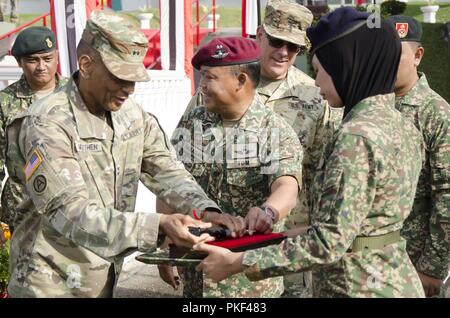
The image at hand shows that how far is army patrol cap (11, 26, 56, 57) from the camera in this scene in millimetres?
6012

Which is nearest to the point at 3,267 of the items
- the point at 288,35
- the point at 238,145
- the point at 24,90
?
the point at 24,90

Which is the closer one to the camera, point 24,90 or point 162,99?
point 24,90

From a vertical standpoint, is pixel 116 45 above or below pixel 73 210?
above

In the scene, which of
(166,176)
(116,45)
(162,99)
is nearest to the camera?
(116,45)

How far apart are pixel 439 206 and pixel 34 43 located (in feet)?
11.3

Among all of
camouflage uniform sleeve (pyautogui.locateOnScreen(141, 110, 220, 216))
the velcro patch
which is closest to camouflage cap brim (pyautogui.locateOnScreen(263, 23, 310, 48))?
camouflage uniform sleeve (pyautogui.locateOnScreen(141, 110, 220, 216))

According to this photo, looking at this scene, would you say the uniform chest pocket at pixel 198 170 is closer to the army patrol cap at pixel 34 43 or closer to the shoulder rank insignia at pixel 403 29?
the shoulder rank insignia at pixel 403 29

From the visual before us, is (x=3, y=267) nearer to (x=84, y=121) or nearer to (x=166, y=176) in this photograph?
(x=166, y=176)

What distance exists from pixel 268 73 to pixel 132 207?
6.01ft

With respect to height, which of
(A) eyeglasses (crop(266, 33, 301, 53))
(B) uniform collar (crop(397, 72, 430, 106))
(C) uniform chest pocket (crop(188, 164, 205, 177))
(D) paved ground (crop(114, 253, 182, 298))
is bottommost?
(D) paved ground (crop(114, 253, 182, 298))

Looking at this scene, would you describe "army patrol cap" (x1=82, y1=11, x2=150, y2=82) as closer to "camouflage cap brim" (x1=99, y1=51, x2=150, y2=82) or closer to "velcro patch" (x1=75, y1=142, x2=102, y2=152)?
"camouflage cap brim" (x1=99, y1=51, x2=150, y2=82)

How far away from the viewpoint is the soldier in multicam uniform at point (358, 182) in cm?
290

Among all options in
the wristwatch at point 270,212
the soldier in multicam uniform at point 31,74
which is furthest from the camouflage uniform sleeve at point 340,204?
the soldier in multicam uniform at point 31,74

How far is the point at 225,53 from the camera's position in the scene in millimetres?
4156
